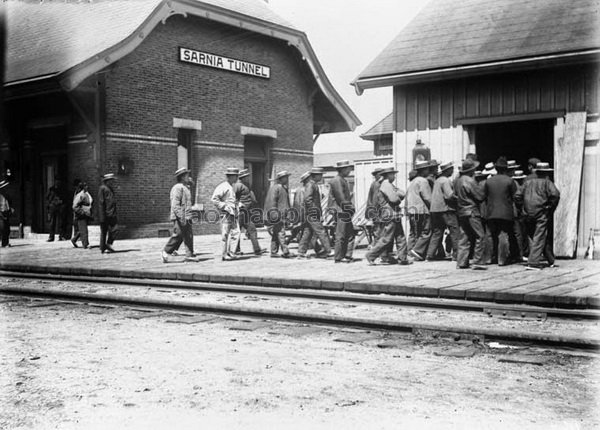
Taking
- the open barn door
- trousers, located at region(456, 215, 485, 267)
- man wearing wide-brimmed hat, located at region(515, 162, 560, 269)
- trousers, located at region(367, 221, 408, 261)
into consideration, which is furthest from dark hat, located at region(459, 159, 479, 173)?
the open barn door

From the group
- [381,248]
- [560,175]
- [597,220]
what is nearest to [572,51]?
[560,175]

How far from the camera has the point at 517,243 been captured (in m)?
11.0

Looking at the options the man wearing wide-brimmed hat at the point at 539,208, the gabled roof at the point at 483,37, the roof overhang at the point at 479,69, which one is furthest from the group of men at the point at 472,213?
the gabled roof at the point at 483,37

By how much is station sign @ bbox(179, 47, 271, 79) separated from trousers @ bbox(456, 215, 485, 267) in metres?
11.9

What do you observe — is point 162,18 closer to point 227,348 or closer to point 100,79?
point 100,79

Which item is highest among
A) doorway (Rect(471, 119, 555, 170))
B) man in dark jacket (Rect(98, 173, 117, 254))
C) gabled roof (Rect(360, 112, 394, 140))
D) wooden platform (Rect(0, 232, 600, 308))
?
gabled roof (Rect(360, 112, 394, 140))

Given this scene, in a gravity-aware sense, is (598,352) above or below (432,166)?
below

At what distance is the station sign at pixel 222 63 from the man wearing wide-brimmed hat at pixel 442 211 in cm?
1100

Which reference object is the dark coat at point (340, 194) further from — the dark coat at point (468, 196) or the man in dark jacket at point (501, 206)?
the man in dark jacket at point (501, 206)

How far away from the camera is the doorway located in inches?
647

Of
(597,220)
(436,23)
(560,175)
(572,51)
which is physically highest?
(436,23)

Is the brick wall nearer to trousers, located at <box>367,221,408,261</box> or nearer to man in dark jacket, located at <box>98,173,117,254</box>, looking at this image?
man in dark jacket, located at <box>98,173,117,254</box>

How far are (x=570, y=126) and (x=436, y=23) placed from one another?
400cm

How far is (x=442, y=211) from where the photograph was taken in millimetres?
11055
